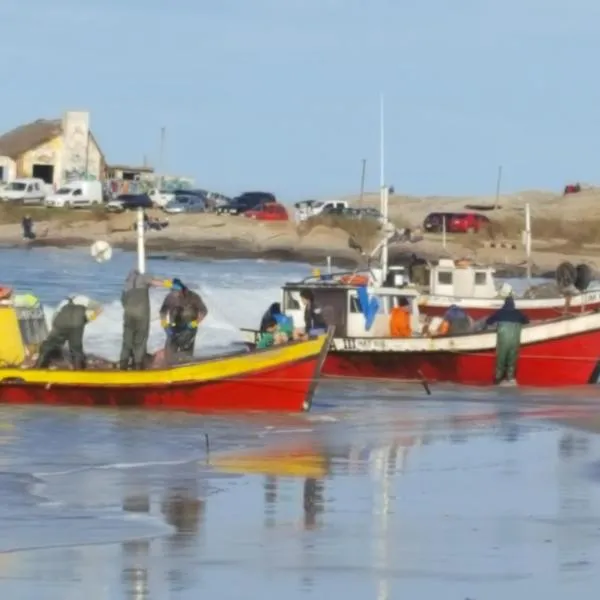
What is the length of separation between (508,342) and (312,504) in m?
15.4

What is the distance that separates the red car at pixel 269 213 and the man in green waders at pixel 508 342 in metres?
64.9

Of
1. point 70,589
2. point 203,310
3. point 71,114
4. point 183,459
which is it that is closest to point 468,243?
point 71,114

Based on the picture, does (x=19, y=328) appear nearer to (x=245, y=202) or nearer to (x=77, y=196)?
(x=77, y=196)

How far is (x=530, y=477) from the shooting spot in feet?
58.5

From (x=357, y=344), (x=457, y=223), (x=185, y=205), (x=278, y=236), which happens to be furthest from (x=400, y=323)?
(x=185, y=205)

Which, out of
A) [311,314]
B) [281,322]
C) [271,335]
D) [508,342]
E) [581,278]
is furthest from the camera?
[581,278]

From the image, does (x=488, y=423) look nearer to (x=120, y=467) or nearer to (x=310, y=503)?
(x=120, y=467)

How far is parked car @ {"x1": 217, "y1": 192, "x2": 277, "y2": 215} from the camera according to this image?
99.0m

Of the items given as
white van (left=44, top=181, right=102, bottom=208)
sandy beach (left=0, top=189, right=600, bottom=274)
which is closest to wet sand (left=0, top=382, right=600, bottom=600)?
sandy beach (left=0, top=189, right=600, bottom=274)

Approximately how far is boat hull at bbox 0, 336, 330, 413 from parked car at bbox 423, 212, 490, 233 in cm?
6640

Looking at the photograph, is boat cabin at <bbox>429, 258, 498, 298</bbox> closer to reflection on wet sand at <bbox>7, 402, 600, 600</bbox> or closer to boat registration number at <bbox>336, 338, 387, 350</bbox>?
boat registration number at <bbox>336, 338, 387, 350</bbox>

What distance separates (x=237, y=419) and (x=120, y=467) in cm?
487

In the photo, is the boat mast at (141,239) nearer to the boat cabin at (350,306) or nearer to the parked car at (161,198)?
the boat cabin at (350,306)

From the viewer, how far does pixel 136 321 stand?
24.5 m
